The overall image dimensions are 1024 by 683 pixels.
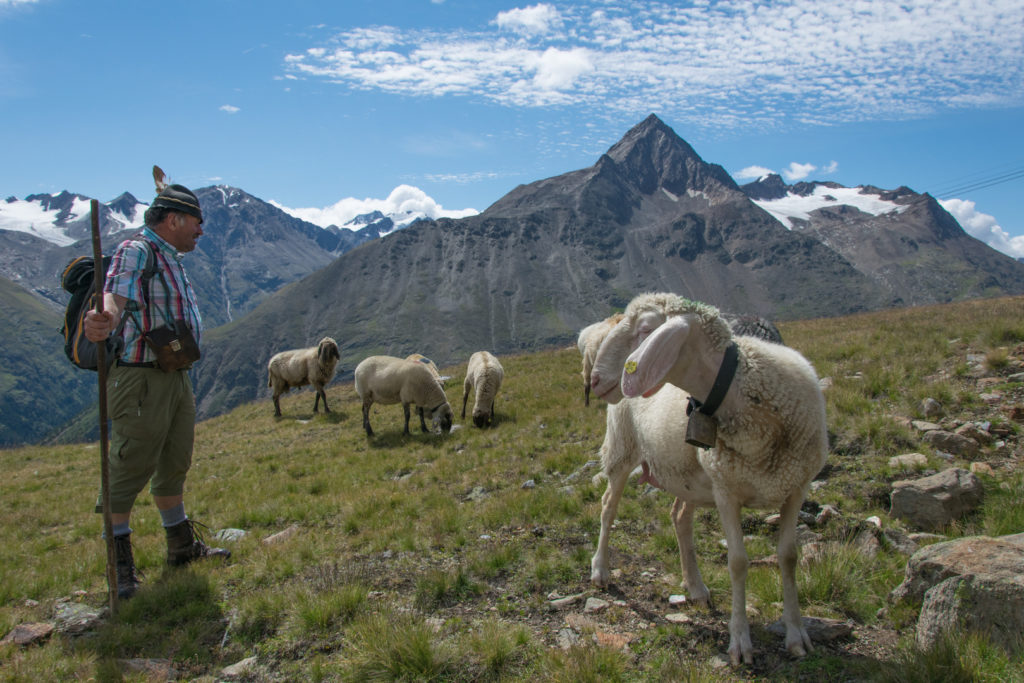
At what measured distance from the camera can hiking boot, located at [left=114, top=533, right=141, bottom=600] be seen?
615cm

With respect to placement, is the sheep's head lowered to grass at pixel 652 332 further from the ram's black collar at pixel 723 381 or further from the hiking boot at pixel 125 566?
the hiking boot at pixel 125 566

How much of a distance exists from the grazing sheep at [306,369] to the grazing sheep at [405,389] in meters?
5.24

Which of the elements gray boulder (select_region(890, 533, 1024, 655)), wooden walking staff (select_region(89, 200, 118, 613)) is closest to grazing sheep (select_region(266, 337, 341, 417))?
wooden walking staff (select_region(89, 200, 118, 613))

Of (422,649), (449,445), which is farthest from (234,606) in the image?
(449,445)

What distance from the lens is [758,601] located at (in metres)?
5.07

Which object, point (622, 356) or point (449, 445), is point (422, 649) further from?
point (449, 445)

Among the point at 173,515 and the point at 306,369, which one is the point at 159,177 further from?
the point at 306,369

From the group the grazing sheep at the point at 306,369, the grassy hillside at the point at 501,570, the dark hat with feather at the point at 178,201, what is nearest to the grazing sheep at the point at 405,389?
the grassy hillside at the point at 501,570

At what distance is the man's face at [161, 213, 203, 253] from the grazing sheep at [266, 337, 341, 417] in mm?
16092

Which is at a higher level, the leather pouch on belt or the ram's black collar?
the leather pouch on belt

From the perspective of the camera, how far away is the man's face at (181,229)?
6.37m

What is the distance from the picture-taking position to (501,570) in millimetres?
6086

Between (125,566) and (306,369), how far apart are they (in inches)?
723

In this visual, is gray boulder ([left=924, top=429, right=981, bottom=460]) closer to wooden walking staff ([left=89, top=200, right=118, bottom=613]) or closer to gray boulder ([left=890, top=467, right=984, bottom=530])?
gray boulder ([left=890, top=467, right=984, bottom=530])
